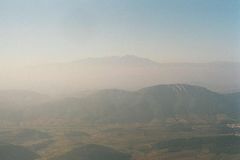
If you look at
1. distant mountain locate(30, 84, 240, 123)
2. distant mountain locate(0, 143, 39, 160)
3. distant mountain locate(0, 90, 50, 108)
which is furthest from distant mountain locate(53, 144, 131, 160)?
distant mountain locate(0, 90, 50, 108)

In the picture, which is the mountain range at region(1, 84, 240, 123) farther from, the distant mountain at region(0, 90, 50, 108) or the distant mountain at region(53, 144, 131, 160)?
the distant mountain at region(53, 144, 131, 160)

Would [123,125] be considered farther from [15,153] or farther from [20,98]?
[15,153]

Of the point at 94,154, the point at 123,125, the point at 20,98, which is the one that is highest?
the point at 20,98

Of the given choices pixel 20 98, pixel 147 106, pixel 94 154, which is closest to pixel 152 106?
pixel 147 106

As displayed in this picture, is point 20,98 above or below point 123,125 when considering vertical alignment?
above

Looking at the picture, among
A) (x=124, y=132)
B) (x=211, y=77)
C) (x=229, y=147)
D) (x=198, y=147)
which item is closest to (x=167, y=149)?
(x=198, y=147)

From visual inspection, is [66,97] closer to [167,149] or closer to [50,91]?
[50,91]
